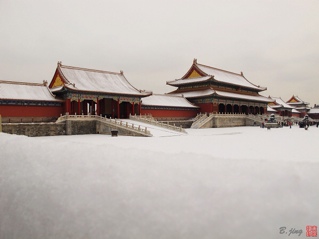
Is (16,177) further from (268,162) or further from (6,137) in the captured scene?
(268,162)

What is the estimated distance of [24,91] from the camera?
26.5m

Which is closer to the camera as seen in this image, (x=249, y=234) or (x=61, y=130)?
(x=249, y=234)

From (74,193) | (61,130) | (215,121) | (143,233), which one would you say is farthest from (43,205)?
(215,121)

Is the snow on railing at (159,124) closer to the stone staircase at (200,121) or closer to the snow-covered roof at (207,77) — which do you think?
the stone staircase at (200,121)

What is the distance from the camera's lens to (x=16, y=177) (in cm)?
500

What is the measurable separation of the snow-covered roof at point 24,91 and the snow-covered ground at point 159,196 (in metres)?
23.3

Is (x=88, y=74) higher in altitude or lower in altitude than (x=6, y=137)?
higher

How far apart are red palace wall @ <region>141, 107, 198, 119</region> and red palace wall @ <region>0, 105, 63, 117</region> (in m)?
11.0

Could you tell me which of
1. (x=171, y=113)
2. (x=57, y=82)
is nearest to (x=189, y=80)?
(x=171, y=113)

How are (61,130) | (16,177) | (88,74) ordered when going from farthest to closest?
1. (88,74)
2. (61,130)
3. (16,177)

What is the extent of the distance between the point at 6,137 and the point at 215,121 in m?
33.1

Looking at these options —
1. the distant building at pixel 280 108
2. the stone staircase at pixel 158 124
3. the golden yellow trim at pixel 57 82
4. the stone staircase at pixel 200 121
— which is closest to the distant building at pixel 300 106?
the distant building at pixel 280 108

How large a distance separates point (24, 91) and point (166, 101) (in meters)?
18.4

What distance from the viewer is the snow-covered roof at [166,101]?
35.9 metres
